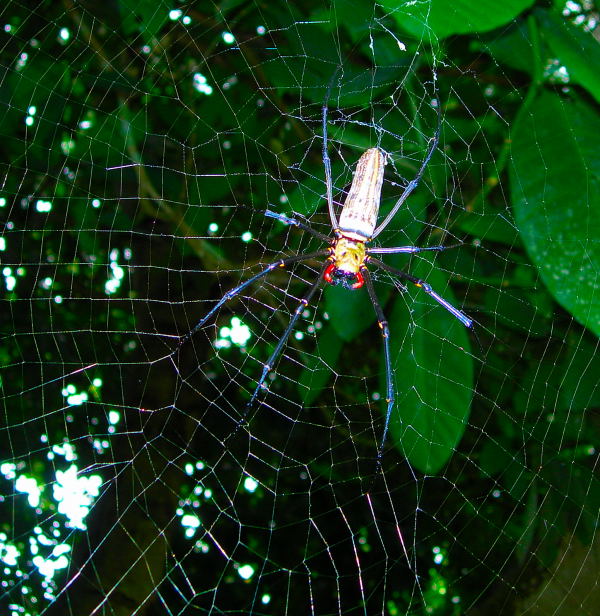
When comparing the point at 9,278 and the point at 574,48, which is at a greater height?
the point at 9,278

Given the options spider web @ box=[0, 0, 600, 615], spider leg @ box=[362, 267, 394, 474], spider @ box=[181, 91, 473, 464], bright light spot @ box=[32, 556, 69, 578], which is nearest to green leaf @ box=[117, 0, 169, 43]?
spider web @ box=[0, 0, 600, 615]

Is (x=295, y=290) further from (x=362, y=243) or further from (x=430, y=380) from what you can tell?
(x=430, y=380)

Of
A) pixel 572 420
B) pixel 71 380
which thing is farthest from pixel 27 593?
pixel 572 420

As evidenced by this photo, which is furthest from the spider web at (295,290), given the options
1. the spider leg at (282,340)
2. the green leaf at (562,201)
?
the spider leg at (282,340)

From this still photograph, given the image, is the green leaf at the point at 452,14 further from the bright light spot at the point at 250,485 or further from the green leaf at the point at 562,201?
the bright light spot at the point at 250,485

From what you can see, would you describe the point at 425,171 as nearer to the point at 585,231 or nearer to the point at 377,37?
the point at 377,37

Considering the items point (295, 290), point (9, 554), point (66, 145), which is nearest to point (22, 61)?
point (66, 145)

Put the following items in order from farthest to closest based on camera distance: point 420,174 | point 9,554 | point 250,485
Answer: point 250,485, point 9,554, point 420,174
